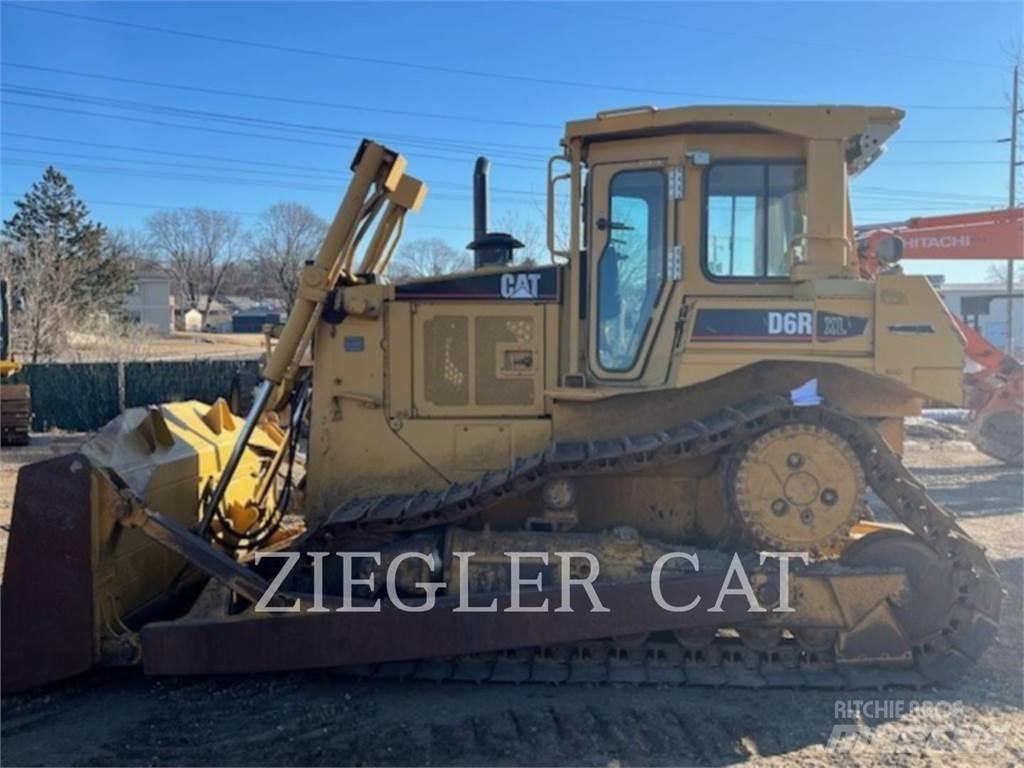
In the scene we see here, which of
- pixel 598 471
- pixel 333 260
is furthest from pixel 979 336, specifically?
pixel 333 260

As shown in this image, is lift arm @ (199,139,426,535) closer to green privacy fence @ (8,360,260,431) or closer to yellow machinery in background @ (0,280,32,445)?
yellow machinery in background @ (0,280,32,445)

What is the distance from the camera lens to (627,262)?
529 cm

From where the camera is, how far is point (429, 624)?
15.1 ft

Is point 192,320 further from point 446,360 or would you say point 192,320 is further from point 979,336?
point 446,360

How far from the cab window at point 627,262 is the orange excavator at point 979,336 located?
6807mm

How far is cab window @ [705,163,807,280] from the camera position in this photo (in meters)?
5.20

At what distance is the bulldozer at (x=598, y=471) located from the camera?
4.63 metres

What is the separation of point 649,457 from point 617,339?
828 millimetres

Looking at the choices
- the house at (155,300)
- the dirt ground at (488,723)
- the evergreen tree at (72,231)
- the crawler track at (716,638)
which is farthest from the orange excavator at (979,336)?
the house at (155,300)

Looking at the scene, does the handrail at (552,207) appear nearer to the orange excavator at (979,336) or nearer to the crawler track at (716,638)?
the crawler track at (716,638)

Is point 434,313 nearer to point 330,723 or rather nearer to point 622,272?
point 622,272

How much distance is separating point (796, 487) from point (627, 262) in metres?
1.70

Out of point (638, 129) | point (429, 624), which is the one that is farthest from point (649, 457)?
point (638, 129)

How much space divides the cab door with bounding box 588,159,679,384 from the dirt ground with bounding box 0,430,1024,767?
198 cm
